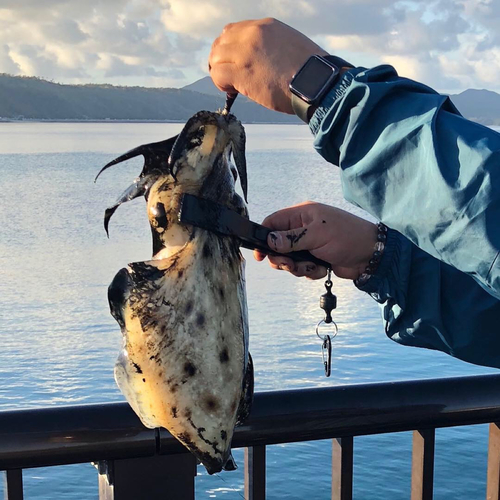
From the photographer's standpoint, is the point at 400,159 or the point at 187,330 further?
the point at 400,159

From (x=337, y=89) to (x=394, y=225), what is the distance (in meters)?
0.25

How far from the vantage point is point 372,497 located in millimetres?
7781

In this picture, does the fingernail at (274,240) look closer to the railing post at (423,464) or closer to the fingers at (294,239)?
the fingers at (294,239)

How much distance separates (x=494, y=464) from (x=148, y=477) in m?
1.06

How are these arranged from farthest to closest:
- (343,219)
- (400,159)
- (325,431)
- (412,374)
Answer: (412,374), (325,431), (343,219), (400,159)

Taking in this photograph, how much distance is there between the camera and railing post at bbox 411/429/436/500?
2285mm

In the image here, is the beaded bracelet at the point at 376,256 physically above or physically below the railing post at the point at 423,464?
above

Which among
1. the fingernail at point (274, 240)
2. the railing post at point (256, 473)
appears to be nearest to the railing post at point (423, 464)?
the railing post at point (256, 473)

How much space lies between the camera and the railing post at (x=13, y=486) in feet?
6.36

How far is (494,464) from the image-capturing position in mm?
2428

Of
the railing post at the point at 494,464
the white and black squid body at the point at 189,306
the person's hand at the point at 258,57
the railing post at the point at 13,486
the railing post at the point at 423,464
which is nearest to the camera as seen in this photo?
the white and black squid body at the point at 189,306

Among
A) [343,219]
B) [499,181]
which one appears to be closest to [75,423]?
[343,219]

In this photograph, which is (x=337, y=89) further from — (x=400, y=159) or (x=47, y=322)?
(x=47, y=322)

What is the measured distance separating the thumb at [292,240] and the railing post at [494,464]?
42.8 inches
